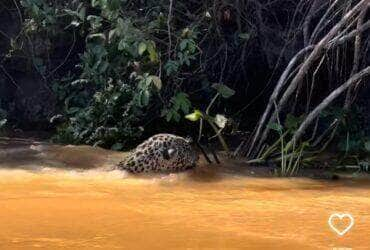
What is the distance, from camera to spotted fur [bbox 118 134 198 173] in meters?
4.59

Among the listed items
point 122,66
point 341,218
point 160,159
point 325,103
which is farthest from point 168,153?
point 341,218

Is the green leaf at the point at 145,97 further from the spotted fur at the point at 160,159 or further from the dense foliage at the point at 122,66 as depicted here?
the spotted fur at the point at 160,159

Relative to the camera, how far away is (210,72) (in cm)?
620

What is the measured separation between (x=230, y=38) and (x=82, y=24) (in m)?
1.32

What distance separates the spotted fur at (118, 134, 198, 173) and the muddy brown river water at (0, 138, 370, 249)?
11 centimetres

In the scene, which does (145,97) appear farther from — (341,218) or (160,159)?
(341,218)

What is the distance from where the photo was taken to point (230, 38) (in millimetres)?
6070

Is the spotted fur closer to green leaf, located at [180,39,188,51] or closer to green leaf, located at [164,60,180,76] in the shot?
green leaf, located at [164,60,180,76]

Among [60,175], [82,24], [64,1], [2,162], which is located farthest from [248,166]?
[64,1]

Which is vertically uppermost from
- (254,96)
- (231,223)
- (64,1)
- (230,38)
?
(64,1)

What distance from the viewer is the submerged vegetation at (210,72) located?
5.09 metres

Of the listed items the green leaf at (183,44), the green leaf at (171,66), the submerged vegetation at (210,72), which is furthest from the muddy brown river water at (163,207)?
the green leaf at (183,44)

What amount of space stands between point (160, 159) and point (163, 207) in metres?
1.19

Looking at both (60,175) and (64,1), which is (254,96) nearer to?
(64,1)
